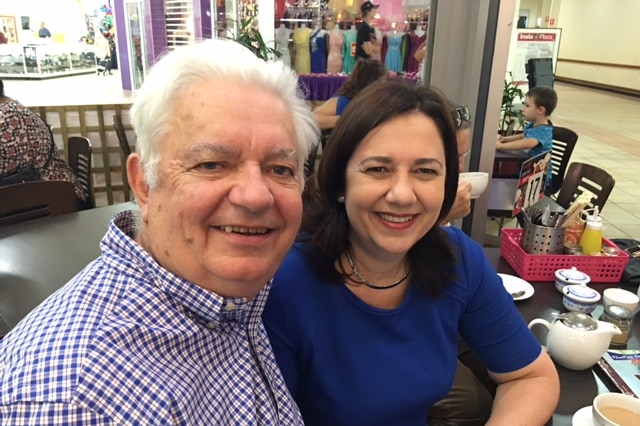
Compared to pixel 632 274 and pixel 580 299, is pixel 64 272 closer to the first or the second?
pixel 580 299

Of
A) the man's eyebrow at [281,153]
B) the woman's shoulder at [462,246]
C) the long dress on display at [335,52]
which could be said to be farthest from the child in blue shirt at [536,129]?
the man's eyebrow at [281,153]

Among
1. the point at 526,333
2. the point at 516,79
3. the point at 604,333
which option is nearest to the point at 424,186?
the point at 526,333

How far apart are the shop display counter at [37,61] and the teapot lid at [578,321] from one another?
1014 cm

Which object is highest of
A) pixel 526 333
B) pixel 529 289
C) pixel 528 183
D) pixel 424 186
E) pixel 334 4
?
pixel 334 4

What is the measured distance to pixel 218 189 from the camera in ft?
2.66

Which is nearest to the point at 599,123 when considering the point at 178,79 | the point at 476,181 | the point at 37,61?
the point at 476,181

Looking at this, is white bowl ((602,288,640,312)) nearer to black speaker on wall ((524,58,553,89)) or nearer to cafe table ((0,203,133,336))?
cafe table ((0,203,133,336))

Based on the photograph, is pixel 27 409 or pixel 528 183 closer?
pixel 27 409

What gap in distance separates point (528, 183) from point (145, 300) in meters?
1.71

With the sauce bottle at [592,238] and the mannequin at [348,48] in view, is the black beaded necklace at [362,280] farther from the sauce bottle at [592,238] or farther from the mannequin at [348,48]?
the mannequin at [348,48]

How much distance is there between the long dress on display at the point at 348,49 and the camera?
5098 mm

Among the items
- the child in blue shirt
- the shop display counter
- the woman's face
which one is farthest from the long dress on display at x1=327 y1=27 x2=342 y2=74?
the shop display counter

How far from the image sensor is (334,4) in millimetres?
5059

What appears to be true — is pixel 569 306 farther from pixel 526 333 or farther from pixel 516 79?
pixel 516 79
